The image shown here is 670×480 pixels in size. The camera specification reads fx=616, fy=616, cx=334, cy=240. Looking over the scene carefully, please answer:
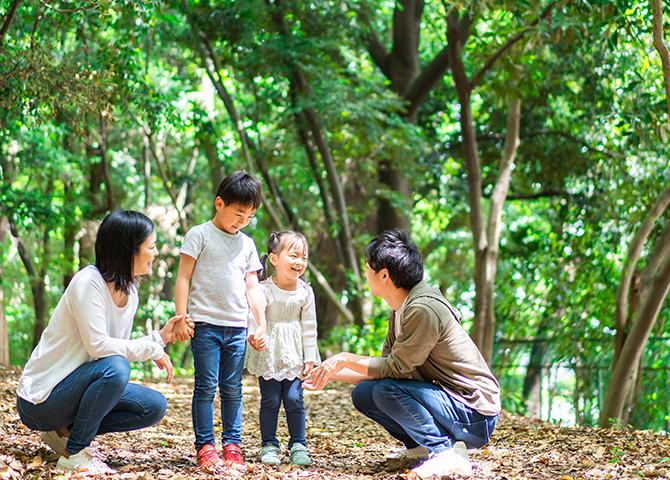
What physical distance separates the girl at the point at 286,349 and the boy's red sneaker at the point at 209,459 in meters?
0.30

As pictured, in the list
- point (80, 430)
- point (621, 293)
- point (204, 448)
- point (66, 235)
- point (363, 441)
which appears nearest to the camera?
point (80, 430)

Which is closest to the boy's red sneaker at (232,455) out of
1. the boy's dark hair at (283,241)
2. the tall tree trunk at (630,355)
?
the boy's dark hair at (283,241)

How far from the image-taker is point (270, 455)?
126 inches

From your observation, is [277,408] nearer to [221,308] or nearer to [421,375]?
[221,308]

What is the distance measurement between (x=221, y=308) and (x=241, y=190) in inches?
24.0

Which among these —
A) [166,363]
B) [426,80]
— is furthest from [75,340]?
[426,80]

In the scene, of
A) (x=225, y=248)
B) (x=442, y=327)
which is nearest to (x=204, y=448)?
(x=225, y=248)

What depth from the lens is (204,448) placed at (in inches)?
119

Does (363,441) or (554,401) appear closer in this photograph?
(363,441)

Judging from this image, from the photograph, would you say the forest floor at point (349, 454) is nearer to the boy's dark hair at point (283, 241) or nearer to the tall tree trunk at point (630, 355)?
the boy's dark hair at point (283, 241)

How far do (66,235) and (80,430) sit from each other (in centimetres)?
A: 899

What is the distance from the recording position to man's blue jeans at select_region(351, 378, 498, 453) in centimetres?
284

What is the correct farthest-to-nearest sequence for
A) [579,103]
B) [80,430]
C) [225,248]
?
[579,103], [225,248], [80,430]

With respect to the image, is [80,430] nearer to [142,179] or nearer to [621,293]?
[621,293]
